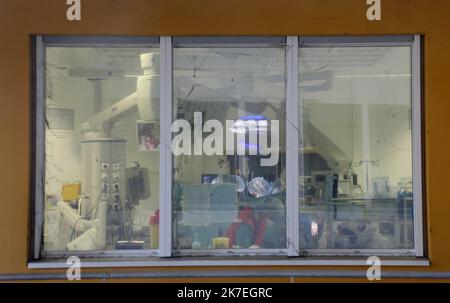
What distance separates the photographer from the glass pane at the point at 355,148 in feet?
13.1

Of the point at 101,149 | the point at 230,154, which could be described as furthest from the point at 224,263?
the point at 101,149

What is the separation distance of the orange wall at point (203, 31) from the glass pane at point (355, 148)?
0.58ft

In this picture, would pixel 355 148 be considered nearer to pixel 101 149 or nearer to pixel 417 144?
pixel 417 144

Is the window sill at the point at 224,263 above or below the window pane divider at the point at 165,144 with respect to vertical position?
below

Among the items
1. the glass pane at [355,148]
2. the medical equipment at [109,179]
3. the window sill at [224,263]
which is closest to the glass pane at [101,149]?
the medical equipment at [109,179]

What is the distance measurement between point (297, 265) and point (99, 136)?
1694 millimetres

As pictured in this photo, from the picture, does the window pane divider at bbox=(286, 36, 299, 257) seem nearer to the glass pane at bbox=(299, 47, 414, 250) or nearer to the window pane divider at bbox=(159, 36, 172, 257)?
the glass pane at bbox=(299, 47, 414, 250)

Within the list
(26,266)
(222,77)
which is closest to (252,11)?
(222,77)

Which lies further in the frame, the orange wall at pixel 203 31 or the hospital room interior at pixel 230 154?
the hospital room interior at pixel 230 154

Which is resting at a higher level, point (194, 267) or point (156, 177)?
point (156, 177)

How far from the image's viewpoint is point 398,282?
3.82m

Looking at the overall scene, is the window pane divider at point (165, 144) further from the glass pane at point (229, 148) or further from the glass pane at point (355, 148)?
the glass pane at point (355, 148)

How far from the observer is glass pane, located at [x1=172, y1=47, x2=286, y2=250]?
3.98 meters
